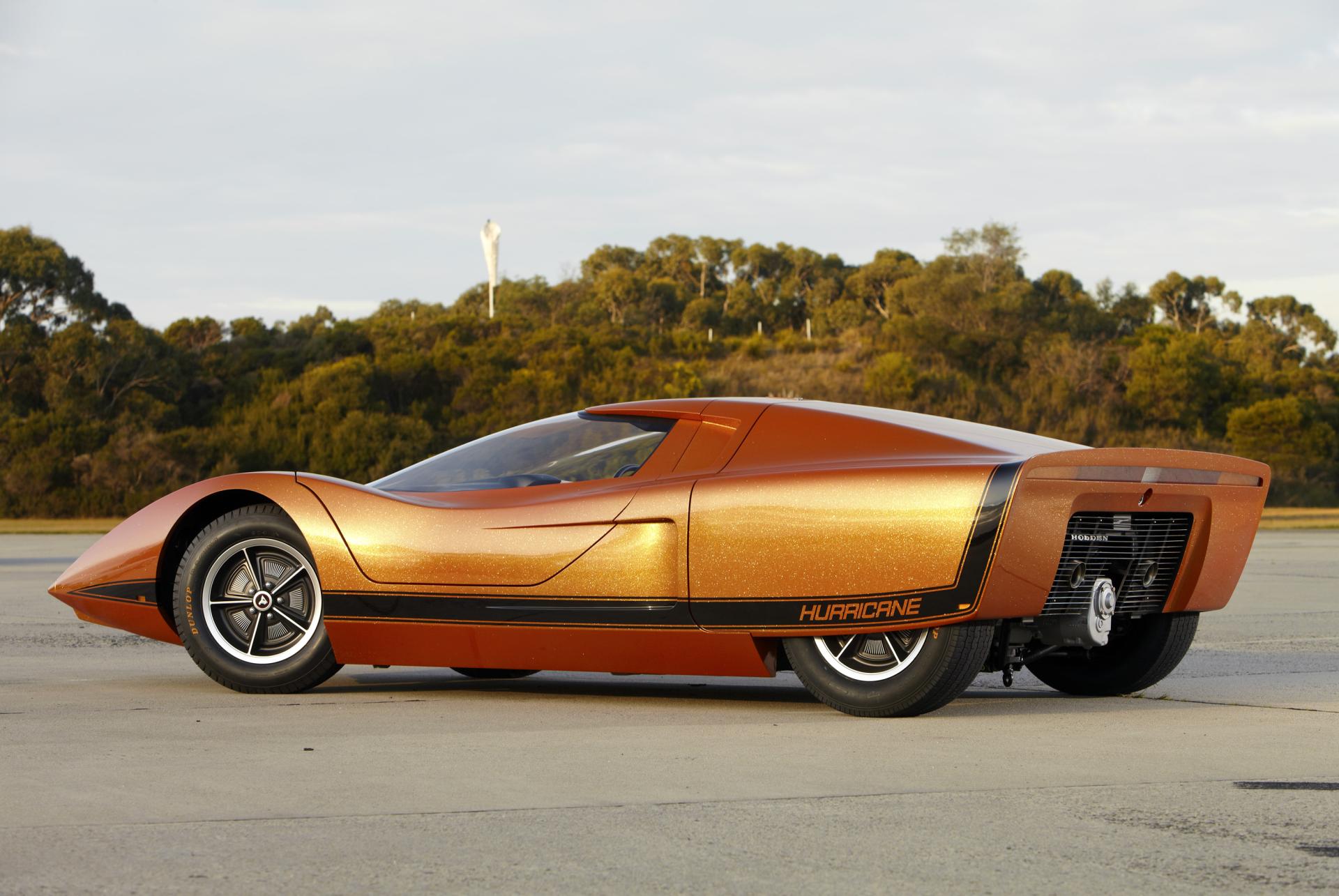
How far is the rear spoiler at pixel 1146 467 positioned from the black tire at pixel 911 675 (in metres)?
0.59

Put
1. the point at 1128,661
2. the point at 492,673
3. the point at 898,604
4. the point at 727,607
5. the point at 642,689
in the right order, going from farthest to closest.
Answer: the point at 492,673
the point at 642,689
the point at 1128,661
the point at 727,607
the point at 898,604

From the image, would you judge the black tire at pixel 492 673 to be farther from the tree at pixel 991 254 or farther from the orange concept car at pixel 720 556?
the tree at pixel 991 254

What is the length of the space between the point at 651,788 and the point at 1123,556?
7.86ft

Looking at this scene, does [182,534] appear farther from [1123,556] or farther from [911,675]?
[1123,556]

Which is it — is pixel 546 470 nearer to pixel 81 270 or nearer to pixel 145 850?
pixel 145 850

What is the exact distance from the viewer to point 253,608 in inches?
245

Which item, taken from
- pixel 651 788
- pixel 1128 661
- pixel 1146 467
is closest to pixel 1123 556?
pixel 1146 467

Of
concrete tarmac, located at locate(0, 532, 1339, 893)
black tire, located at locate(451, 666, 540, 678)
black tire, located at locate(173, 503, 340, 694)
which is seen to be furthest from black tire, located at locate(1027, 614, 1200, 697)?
black tire, located at locate(173, 503, 340, 694)

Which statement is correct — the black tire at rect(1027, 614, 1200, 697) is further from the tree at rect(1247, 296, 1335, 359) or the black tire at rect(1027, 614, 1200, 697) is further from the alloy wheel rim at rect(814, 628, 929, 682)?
the tree at rect(1247, 296, 1335, 359)

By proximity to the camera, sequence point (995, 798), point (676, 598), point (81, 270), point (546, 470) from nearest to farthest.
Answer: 1. point (995, 798)
2. point (676, 598)
3. point (546, 470)
4. point (81, 270)

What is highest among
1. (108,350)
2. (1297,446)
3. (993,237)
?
(993,237)

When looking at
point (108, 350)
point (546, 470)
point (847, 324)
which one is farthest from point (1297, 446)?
point (546, 470)

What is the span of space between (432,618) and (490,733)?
800mm

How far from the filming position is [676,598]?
18.2ft
